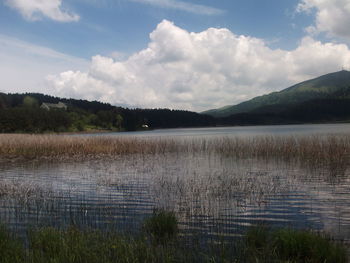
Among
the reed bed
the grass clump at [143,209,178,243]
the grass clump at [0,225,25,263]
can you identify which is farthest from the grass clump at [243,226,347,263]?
the reed bed

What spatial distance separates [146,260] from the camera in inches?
221

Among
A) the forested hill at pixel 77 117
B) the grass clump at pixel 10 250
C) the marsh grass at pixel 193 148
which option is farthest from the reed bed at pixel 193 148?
the forested hill at pixel 77 117

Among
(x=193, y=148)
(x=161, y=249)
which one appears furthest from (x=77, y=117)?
(x=161, y=249)

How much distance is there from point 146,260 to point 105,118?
408 feet

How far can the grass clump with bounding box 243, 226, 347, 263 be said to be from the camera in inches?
226

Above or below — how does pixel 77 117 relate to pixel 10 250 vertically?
above

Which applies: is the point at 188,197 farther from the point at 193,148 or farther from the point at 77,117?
the point at 77,117

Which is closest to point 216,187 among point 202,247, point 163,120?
point 202,247

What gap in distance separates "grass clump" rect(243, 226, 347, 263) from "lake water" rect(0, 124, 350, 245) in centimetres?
127

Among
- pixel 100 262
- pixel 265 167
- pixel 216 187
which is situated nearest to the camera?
pixel 100 262

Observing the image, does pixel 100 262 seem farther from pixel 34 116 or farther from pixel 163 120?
pixel 163 120

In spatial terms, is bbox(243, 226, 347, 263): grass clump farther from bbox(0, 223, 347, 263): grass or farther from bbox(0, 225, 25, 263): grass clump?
bbox(0, 225, 25, 263): grass clump

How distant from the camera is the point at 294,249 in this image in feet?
19.8

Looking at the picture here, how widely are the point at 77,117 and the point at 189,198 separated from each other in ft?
358
